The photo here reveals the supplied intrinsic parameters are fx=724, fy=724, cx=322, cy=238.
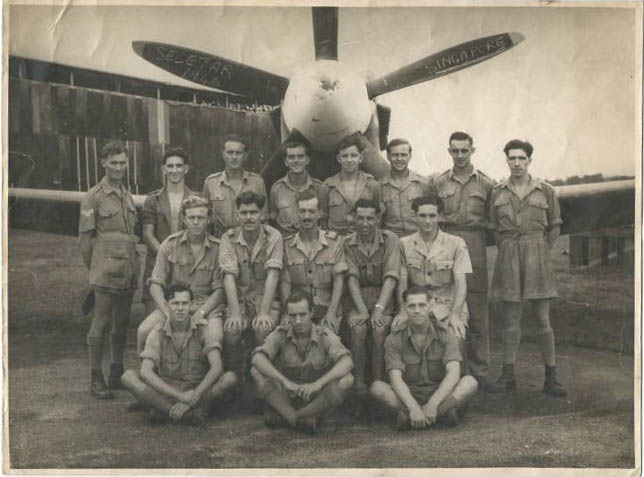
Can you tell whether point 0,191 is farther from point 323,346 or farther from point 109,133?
point 323,346

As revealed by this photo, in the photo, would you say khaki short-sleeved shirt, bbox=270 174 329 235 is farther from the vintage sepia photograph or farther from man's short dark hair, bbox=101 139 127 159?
man's short dark hair, bbox=101 139 127 159

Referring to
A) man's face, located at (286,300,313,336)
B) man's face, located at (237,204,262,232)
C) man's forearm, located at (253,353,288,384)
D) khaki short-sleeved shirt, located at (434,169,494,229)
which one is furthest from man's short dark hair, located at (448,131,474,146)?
man's forearm, located at (253,353,288,384)

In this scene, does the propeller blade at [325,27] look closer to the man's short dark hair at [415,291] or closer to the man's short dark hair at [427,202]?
the man's short dark hair at [427,202]

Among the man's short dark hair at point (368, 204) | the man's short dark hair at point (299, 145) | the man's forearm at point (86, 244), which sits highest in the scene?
the man's short dark hair at point (299, 145)

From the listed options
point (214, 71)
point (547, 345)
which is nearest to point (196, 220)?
point (214, 71)

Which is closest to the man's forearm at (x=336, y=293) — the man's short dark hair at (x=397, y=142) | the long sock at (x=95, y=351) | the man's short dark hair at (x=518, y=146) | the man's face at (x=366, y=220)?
the man's face at (x=366, y=220)

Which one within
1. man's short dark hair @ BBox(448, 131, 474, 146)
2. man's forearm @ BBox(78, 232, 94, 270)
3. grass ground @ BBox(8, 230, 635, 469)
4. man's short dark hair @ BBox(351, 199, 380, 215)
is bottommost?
grass ground @ BBox(8, 230, 635, 469)

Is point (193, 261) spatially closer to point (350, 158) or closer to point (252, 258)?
point (252, 258)
